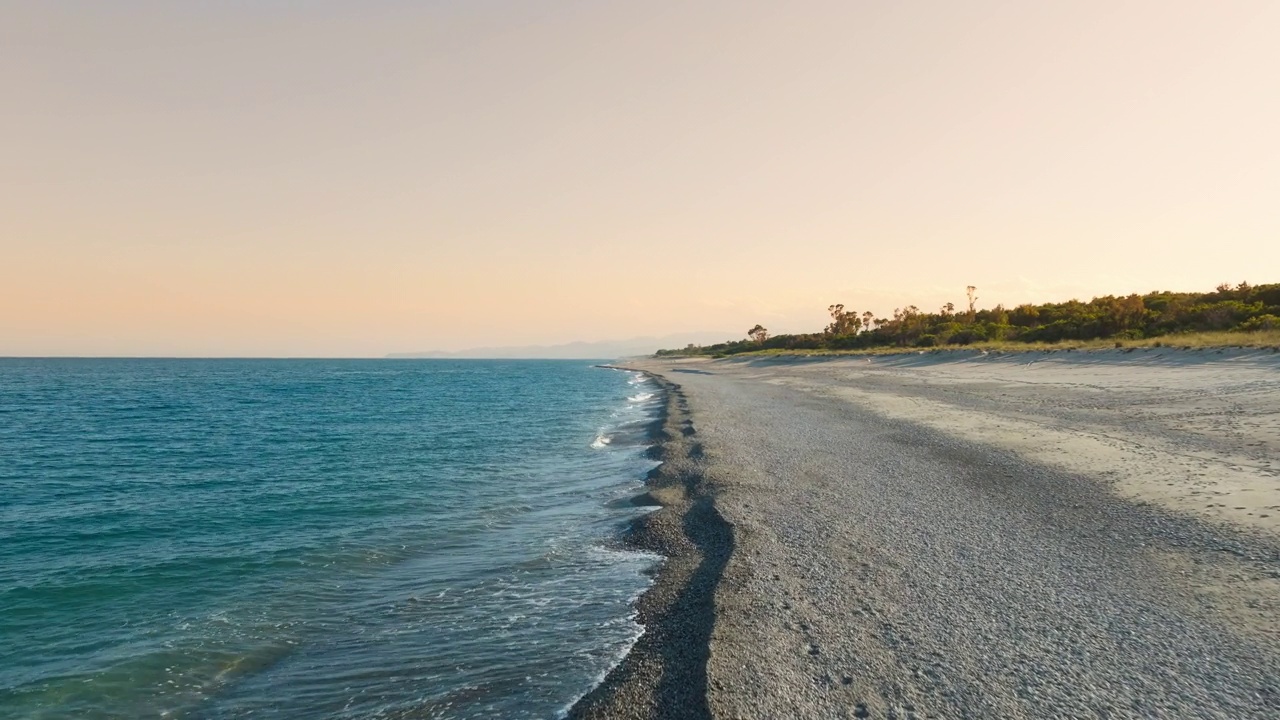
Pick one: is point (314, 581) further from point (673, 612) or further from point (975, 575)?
point (975, 575)

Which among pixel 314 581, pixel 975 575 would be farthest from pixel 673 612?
pixel 314 581

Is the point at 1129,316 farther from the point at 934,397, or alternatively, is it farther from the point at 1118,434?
the point at 1118,434

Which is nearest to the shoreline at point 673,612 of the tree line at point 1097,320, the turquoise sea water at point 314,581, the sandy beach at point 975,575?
the sandy beach at point 975,575

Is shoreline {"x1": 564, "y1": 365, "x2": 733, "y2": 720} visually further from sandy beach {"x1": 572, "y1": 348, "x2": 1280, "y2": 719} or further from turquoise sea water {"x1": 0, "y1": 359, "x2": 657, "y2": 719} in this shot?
turquoise sea water {"x1": 0, "y1": 359, "x2": 657, "y2": 719}

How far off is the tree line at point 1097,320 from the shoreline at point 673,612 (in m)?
42.9

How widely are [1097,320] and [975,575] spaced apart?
58380 mm

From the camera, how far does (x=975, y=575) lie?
927 centimetres

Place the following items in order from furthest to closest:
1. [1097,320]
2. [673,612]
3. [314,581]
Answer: [1097,320] → [314,581] → [673,612]

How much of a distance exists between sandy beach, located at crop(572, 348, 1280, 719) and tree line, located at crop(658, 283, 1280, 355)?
32641mm

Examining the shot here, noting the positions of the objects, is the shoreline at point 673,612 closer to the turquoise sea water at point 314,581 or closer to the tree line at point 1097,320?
the turquoise sea water at point 314,581

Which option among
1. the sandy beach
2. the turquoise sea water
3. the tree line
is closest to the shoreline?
the sandy beach

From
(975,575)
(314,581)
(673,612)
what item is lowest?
(314,581)

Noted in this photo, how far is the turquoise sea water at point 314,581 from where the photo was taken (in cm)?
789

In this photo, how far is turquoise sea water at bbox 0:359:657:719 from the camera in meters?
7.89
